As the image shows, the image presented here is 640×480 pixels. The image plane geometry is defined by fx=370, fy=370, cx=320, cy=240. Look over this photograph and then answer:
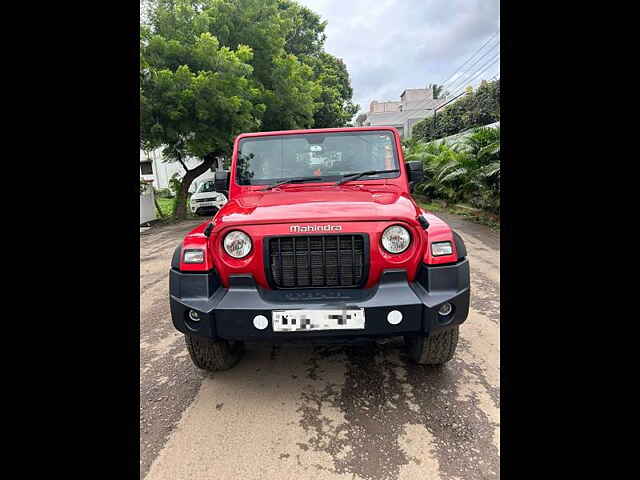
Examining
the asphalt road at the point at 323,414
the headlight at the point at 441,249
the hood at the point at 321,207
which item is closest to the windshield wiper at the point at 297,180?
the hood at the point at 321,207

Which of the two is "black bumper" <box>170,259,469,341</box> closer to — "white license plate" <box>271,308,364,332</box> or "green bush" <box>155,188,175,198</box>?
"white license plate" <box>271,308,364,332</box>

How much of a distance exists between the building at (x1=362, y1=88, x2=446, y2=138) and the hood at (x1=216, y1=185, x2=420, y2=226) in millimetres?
31240

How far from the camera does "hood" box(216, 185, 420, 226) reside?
2.23 meters

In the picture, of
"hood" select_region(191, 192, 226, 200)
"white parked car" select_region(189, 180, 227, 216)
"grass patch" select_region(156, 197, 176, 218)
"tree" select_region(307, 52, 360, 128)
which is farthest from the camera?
"tree" select_region(307, 52, 360, 128)

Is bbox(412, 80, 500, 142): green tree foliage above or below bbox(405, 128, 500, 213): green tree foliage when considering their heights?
above

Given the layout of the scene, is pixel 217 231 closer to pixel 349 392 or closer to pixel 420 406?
pixel 349 392

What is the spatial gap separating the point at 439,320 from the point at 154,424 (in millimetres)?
1829

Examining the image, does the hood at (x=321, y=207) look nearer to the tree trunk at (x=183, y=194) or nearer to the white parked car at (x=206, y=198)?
the white parked car at (x=206, y=198)

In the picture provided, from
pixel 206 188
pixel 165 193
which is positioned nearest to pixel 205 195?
pixel 206 188

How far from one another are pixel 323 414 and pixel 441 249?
123 cm

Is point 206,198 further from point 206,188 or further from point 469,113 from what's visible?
point 469,113

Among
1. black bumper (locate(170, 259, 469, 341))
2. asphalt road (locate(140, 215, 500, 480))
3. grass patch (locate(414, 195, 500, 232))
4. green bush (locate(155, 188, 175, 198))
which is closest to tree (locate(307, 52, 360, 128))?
grass patch (locate(414, 195, 500, 232))

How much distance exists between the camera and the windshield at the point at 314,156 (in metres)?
3.22

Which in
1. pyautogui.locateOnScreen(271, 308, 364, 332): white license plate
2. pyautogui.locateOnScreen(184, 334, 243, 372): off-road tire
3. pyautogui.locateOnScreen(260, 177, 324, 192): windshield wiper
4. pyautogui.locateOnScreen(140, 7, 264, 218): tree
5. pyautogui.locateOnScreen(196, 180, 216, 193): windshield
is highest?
pyautogui.locateOnScreen(140, 7, 264, 218): tree
